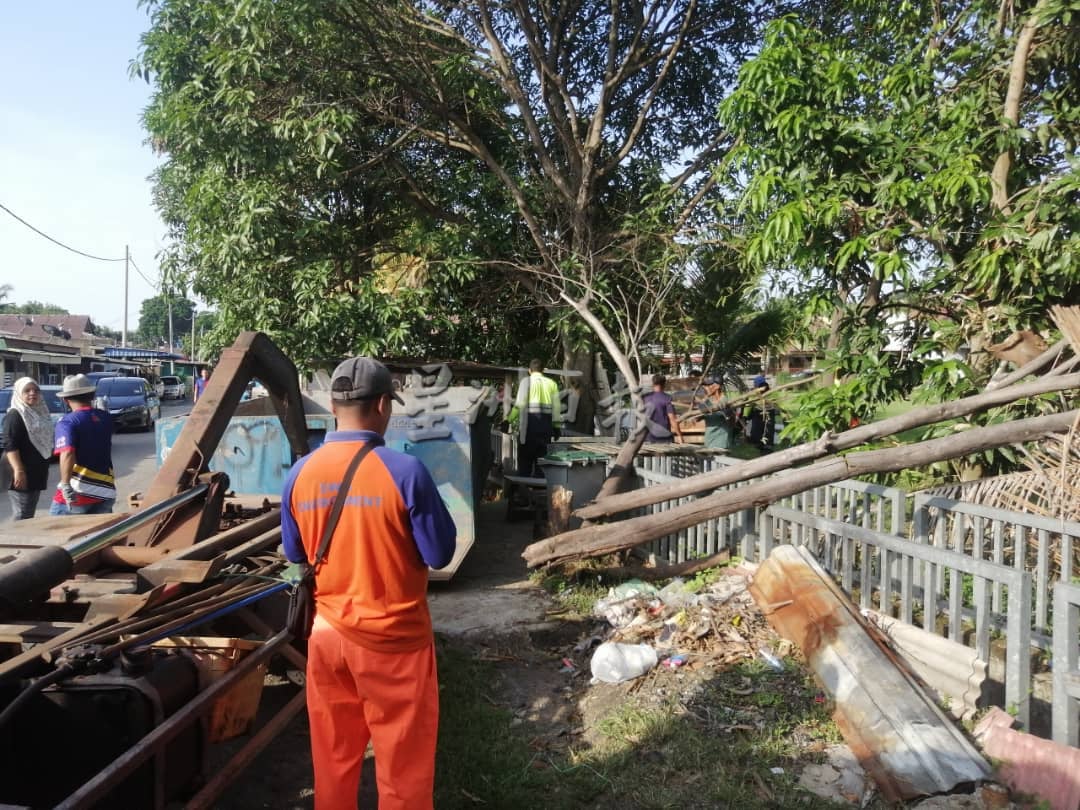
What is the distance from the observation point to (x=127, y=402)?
21875mm

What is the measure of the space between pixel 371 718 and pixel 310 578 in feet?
2.84

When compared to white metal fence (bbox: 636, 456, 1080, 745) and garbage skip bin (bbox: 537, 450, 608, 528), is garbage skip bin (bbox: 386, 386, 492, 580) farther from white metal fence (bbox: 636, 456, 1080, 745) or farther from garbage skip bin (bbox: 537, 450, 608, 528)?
white metal fence (bbox: 636, 456, 1080, 745)

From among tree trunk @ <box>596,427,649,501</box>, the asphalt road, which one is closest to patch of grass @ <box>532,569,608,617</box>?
tree trunk @ <box>596,427,649,501</box>

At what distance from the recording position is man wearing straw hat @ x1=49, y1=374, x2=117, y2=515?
6.00 metres

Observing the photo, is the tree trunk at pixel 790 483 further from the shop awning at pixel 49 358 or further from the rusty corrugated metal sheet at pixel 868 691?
the shop awning at pixel 49 358

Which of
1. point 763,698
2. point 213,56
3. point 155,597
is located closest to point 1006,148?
point 763,698

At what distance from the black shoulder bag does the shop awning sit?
109ft

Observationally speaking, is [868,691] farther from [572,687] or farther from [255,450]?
[255,450]

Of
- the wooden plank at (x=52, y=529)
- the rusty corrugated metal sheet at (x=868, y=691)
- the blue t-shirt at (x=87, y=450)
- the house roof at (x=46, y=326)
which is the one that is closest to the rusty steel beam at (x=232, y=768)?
the wooden plank at (x=52, y=529)

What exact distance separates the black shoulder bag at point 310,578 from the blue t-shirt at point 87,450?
330cm

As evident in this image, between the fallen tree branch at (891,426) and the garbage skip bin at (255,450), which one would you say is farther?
the garbage skip bin at (255,450)

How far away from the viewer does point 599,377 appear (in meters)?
12.7

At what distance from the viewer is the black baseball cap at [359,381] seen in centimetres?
266

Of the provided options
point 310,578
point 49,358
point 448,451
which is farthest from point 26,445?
point 49,358
